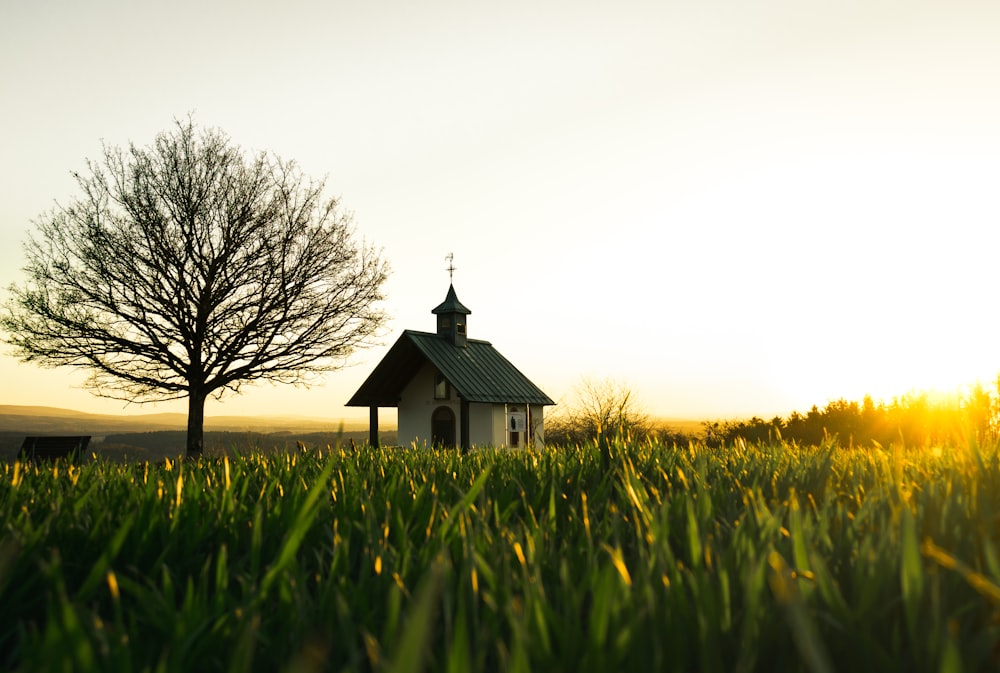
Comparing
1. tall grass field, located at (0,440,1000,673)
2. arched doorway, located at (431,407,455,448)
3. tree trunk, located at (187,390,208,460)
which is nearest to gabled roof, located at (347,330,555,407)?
arched doorway, located at (431,407,455,448)

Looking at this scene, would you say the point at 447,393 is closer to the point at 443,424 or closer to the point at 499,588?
the point at 443,424

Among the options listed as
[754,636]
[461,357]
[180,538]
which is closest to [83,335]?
[461,357]

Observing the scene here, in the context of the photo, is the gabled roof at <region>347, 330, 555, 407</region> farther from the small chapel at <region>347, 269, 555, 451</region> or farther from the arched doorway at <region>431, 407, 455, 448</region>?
the arched doorway at <region>431, 407, 455, 448</region>

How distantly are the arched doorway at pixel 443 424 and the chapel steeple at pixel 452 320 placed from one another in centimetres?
350

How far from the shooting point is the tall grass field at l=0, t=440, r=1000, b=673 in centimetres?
110

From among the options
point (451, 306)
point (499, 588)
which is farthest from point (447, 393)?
point (499, 588)

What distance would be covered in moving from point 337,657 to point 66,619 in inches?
19.4

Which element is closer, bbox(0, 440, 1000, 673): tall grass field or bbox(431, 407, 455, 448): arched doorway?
bbox(0, 440, 1000, 673): tall grass field

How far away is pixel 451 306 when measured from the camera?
1329 inches

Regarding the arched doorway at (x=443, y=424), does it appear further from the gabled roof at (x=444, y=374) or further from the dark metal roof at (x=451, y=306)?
the dark metal roof at (x=451, y=306)

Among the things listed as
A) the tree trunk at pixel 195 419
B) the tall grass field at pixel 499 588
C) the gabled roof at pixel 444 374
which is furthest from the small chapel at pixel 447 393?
the tall grass field at pixel 499 588

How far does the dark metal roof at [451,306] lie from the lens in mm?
33719

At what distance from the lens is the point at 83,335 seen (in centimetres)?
2448

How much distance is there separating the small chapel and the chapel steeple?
35mm
